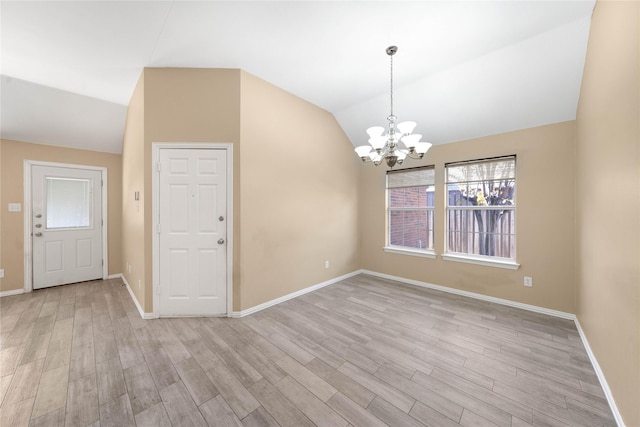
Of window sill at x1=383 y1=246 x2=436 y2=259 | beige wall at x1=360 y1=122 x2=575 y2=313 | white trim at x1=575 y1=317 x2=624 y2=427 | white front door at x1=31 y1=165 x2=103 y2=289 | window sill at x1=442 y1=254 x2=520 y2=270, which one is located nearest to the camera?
white trim at x1=575 y1=317 x2=624 y2=427

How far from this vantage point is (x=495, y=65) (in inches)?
103

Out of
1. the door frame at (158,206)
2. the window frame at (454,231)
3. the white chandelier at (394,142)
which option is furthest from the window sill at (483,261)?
the door frame at (158,206)

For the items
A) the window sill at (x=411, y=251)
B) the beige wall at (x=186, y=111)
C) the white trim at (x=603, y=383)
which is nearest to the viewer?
the white trim at (x=603, y=383)

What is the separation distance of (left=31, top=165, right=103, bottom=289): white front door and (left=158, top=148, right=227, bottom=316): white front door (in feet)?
8.75

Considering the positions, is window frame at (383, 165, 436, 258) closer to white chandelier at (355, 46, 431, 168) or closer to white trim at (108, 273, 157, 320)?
white chandelier at (355, 46, 431, 168)

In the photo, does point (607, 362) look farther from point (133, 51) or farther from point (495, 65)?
point (133, 51)

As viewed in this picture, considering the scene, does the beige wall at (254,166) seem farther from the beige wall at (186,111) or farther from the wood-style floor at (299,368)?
the wood-style floor at (299,368)

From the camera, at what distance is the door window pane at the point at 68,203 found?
12.8ft

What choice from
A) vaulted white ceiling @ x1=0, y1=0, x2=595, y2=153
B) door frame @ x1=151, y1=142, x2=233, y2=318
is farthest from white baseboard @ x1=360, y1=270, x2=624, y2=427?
door frame @ x1=151, y1=142, x2=233, y2=318

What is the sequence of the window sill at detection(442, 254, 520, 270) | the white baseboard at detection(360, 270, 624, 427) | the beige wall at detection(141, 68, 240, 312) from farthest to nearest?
the window sill at detection(442, 254, 520, 270), the beige wall at detection(141, 68, 240, 312), the white baseboard at detection(360, 270, 624, 427)

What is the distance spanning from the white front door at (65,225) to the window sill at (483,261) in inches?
242

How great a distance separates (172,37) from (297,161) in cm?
190

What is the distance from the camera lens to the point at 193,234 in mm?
2830

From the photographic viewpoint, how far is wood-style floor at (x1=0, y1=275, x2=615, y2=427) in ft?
4.99
